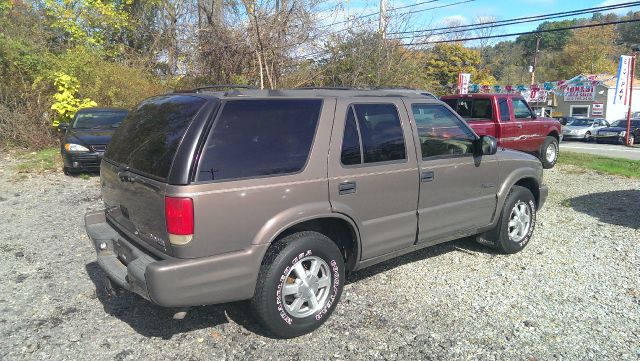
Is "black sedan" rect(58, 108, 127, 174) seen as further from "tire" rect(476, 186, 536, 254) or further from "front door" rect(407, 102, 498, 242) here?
"tire" rect(476, 186, 536, 254)

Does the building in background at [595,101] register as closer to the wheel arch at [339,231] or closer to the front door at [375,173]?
the front door at [375,173]

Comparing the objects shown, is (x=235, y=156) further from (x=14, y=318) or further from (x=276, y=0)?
(x=276, y=0)

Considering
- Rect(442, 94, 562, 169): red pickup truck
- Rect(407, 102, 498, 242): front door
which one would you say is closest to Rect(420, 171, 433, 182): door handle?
Rect(407, 102, 498, 242): front door

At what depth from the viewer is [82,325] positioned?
3654 millimetres

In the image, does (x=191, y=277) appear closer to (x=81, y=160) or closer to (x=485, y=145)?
(x=485, y=145)

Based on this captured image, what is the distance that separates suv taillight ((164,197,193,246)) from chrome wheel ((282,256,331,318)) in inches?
31.9

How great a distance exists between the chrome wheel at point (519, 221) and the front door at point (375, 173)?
1657mm

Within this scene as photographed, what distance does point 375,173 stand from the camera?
12.4ft

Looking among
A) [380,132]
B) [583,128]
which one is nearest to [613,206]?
[380,132]

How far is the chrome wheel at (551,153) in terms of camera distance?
1197 centimetres

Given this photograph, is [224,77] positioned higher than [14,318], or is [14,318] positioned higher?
[224,77]

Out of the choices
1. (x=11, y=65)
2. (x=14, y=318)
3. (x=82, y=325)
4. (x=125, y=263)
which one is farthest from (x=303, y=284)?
(x=11, y=65)

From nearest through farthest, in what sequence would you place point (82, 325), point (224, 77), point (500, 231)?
point (82, 325) < point (500, 231) < point (224, 77)

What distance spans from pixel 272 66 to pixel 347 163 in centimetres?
1227
